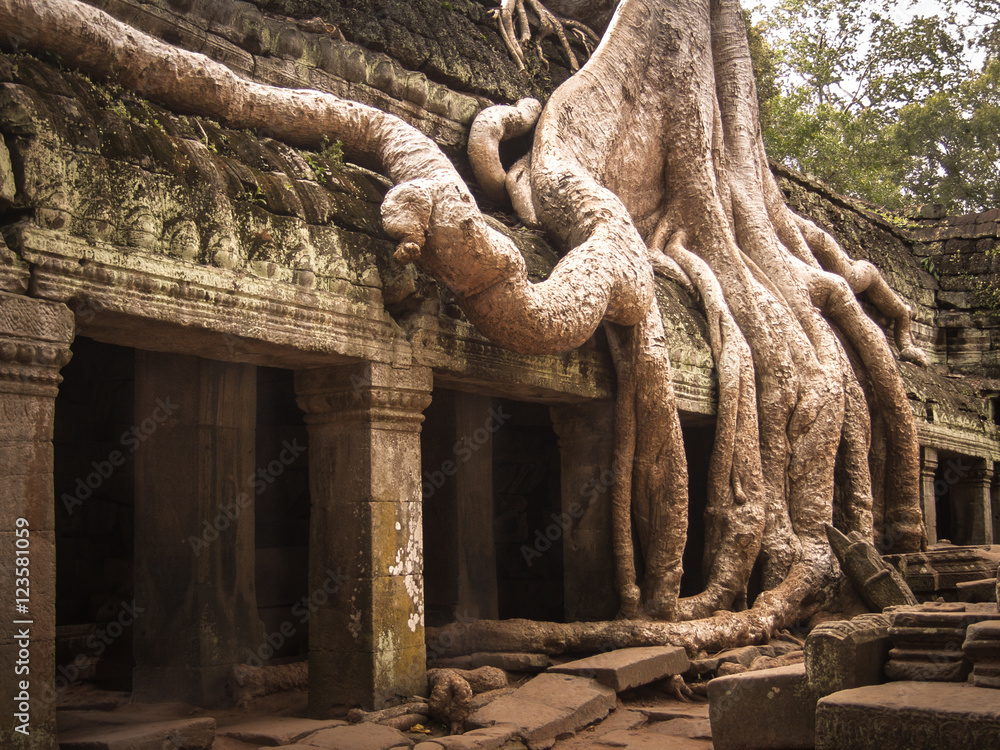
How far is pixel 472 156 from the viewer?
6289mm

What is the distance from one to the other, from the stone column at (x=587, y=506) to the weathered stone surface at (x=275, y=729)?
7.18ft

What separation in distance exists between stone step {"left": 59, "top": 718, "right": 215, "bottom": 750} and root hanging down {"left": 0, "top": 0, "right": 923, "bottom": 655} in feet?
6.21

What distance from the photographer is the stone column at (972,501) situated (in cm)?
993

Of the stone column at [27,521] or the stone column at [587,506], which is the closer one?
the stone column at [27,521]

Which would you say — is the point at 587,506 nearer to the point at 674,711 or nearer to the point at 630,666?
the point at 630,666

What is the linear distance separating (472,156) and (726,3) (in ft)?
10.4

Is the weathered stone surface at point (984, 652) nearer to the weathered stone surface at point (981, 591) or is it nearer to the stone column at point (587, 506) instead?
the weathered stone surface at point (981, 591)

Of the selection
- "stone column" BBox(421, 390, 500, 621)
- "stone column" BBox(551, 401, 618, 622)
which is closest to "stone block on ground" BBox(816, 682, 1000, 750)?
"stone column" BBox(551, 401, 618, 622)

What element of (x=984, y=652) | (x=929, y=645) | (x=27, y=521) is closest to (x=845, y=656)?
(x=929, y=645)

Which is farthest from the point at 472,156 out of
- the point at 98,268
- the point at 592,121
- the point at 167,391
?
the point at 98,268

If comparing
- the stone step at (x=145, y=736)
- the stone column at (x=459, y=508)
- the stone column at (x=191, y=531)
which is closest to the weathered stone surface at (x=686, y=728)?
the stone column at (x=459, y=508)

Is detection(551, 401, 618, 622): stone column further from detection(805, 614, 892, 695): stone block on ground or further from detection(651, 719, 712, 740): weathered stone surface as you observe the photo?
detection(805, 614, 892, 695): stone block on ground

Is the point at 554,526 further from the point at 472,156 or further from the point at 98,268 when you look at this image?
the point at 98,268

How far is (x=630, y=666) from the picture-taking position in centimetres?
475
